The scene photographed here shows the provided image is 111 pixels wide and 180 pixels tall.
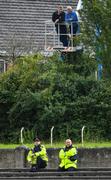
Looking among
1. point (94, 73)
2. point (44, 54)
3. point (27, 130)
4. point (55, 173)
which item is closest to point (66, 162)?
point (55, 173)

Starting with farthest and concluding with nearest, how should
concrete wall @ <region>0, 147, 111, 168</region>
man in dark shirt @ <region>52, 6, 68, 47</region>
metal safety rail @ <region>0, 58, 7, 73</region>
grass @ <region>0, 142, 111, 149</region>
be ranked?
metal safety rail @ <region>0, 58, 7, 73</region> → man in dark shirt @ <region>52, 6, 68, 47</region> → grass @ <region>0, 142, 111, 149</region> → concrete wall @ <region>0, 147, 111, 168</region>

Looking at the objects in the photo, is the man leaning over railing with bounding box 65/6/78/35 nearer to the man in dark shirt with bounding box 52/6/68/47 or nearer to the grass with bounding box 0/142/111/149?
the man in dark shirt with bounding box 52/6/68/47

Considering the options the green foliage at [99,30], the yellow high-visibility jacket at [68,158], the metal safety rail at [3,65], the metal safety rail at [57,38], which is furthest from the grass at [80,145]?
the metal safety rail at [3,65]

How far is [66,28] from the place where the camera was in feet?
124

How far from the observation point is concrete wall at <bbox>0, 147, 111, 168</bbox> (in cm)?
3200

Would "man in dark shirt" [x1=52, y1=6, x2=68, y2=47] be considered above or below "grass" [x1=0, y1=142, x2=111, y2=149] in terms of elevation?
above

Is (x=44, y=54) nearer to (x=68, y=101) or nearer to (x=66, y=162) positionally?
(x=68, y=101)

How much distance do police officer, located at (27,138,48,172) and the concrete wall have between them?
6.52 ft

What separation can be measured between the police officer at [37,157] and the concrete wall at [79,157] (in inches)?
78.3

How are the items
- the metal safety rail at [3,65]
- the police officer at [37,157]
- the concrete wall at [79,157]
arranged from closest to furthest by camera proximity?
the police officer at [37,157], the concrete wall at [79,157], the metal safety rail at [3,65]

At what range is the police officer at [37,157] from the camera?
29.8 metres

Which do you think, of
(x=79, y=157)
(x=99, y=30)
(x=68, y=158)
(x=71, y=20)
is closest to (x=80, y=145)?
(x=79, y=157)

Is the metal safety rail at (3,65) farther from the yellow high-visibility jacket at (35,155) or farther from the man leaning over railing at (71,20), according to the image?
the yellow high-visibility jacket at (35,155)

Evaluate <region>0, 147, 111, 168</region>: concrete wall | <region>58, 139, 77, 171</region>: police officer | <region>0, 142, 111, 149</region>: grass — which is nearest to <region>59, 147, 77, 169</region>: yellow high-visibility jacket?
<region>58, 139, 77, 171</region>: police officer
